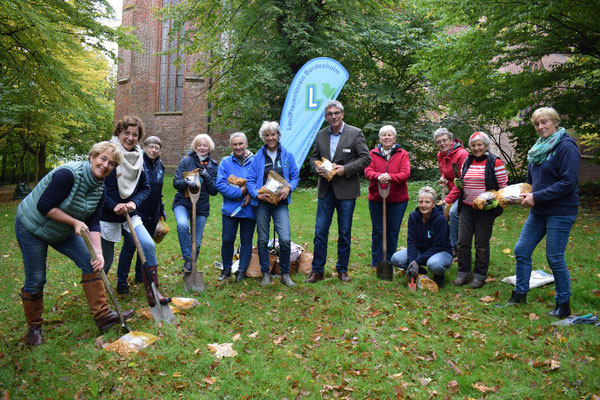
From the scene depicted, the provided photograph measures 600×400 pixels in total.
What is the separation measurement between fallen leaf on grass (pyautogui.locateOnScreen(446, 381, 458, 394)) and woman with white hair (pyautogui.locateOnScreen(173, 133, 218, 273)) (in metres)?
3.46

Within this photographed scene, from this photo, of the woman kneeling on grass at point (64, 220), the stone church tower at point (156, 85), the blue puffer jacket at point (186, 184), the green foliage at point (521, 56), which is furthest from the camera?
the stone church tower at point (156, 85)

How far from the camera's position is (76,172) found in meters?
3.70

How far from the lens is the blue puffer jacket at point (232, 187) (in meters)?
5.64

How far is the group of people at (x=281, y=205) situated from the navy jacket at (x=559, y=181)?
10 mm

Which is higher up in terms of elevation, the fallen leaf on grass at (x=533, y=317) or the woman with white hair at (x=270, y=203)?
the woman with white hair at (x=270, y=203)

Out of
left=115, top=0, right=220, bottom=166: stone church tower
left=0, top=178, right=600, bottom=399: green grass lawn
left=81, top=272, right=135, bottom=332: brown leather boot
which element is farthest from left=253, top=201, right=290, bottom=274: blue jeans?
left=115, top=0, right=220, bottom=166: stone church tower

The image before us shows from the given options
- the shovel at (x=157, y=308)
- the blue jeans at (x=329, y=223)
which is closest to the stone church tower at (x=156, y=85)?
the blue jeans at (x=329, y=223)

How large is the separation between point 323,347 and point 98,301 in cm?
220

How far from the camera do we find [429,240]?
5645 mm

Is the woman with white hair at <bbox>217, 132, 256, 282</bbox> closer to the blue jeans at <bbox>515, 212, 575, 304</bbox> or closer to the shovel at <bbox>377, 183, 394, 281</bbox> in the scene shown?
the shovel at <bbox>377, 183, 394, 281</bbox>

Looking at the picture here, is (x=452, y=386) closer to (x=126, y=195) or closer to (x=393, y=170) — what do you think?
(x=393, y=170)

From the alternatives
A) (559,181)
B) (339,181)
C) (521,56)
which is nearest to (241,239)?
Answer: (339,181)

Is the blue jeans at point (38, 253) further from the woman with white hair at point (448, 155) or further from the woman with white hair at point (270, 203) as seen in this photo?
the woman with white hair at point (448, 155)

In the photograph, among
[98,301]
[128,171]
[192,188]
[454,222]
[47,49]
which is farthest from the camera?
[47,49]
